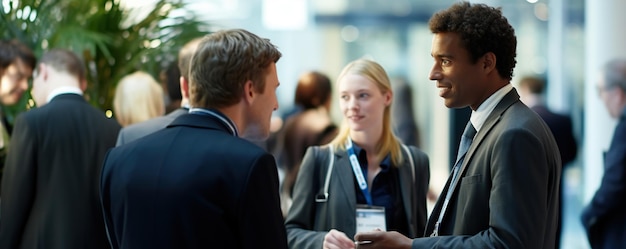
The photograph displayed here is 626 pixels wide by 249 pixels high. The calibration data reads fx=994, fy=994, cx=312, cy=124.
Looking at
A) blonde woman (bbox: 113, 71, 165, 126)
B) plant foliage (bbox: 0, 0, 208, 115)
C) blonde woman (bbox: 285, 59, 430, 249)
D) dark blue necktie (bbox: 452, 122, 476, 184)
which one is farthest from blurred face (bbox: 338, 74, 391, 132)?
plant foliage (bbox: 0, 0, 208, 115)

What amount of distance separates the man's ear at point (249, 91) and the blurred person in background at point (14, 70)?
2.96 metres

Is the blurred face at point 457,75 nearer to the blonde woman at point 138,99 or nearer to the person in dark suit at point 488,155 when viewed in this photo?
the person in dark suit at point 488,155

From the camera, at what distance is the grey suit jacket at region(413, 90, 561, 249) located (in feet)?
8.53

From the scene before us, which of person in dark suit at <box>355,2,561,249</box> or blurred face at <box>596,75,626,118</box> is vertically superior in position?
person in dark suit at <box>355,2,561,249</box>

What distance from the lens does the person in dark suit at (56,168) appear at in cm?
436

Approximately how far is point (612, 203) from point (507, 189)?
269 centimetres

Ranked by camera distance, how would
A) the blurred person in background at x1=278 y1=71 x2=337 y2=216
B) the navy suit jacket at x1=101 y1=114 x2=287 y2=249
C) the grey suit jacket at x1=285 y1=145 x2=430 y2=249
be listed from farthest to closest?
the blurred person in background at x1=278 y1=71 x2=337 y2=216 < the grey suit jacket at x1=285 y1=145 x2=430 y2=249 < the navy suit jacket at x1=101 y1=114 x2=287 y2=249

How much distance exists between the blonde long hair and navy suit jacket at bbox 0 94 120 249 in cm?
121

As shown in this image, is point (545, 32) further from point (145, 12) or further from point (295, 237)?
point (295, 237)

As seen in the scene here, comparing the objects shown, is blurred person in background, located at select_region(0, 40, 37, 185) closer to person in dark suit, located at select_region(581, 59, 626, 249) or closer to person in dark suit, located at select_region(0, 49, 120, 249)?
person in dark suit, located at select_region(0, 49, 120, 249)

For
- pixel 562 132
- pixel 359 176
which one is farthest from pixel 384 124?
pixel 562 132

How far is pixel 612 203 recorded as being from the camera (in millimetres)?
5078

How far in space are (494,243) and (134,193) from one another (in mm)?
945

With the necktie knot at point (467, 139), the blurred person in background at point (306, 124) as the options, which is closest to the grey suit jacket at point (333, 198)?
the necktie knot at point (467, 139)
